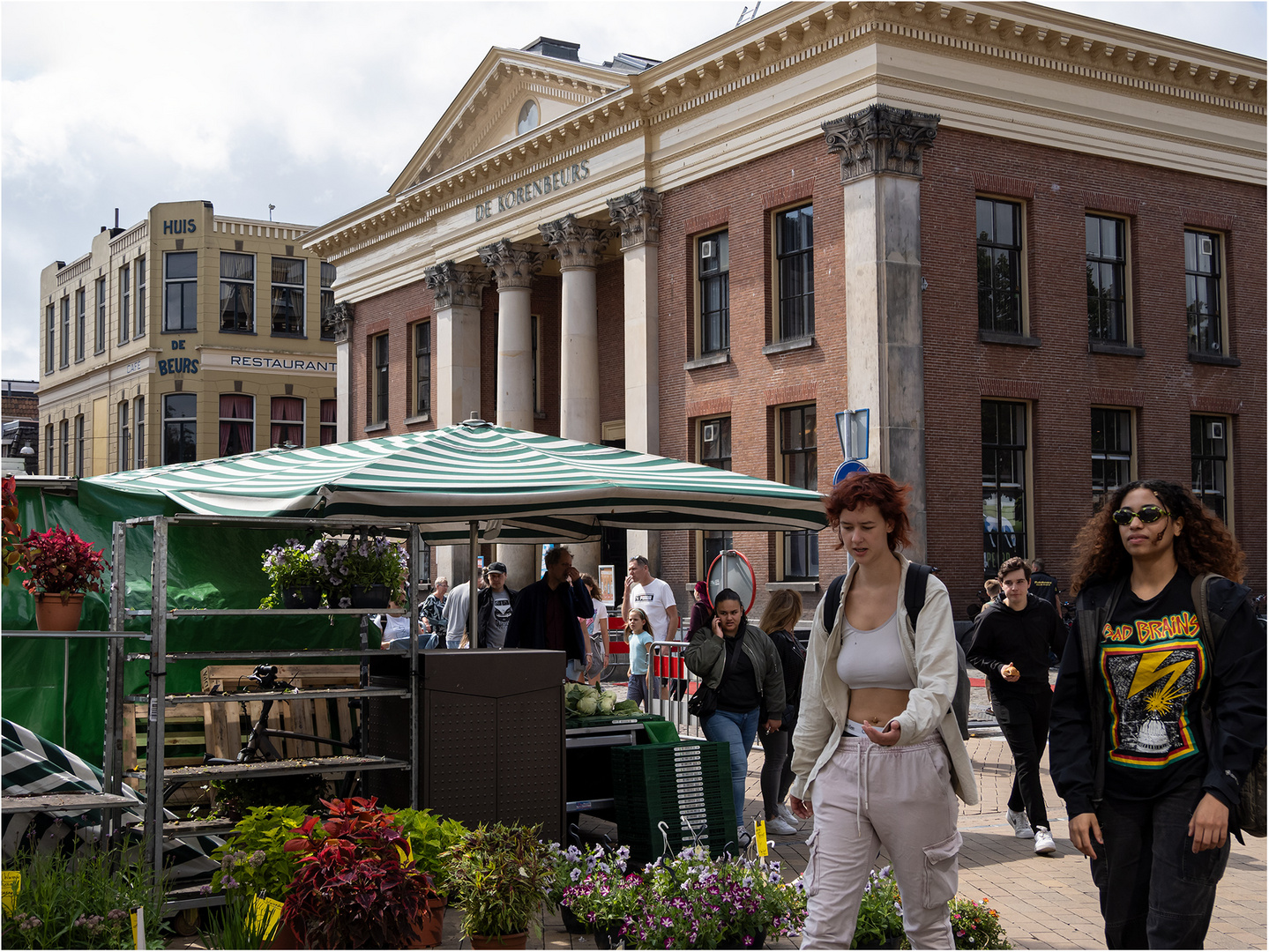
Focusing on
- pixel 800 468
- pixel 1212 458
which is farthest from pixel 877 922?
pixel 1212 458

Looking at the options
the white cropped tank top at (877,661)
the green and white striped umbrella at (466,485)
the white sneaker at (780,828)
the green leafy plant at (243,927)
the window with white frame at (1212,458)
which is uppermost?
the window with white frame at (1212,458)

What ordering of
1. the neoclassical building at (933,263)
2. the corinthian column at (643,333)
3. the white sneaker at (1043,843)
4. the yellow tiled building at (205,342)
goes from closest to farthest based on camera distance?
the white sneaker at (1043,843) < the neoclassical building at (933,263) < the corinthian column at (643,333) < the yellow tiled building at (205,342)

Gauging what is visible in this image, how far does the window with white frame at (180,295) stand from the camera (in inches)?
1768

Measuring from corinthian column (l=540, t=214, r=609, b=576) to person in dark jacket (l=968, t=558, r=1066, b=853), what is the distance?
1899 cm

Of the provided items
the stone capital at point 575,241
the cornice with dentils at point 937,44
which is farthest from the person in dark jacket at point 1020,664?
the stone capital at point 575,241

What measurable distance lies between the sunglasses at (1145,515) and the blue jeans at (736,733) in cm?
479

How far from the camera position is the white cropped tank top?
16.2 feet

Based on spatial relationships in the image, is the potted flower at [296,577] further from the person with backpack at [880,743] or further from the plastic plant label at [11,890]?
the person with backpack at [880,743]

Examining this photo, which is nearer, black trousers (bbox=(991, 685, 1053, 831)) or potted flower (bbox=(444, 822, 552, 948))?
potted flower (bbox=(444, 822, 552, 948))

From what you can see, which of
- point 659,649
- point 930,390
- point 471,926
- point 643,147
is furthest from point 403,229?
point 471,926

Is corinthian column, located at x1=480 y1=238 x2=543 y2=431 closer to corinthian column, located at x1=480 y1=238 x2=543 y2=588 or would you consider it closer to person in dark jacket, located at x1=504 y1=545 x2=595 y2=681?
corinthian column, located at x1=480 y1=238 x2=543 y2=588

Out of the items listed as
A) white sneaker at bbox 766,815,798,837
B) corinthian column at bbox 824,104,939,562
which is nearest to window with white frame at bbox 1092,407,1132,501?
corinthian column at bbox 824,104,939,562

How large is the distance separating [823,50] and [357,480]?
17.2 meters

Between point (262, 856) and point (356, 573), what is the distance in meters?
2.27
